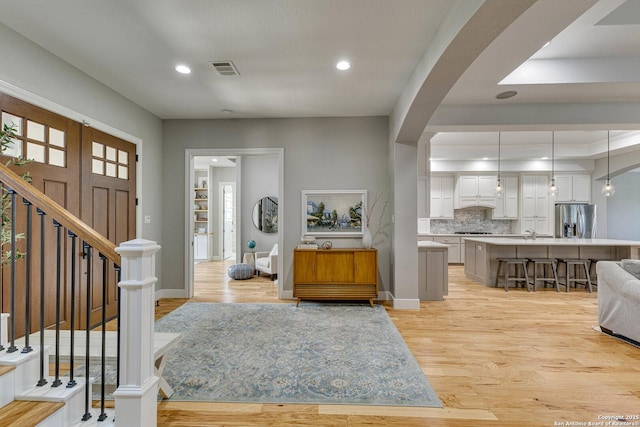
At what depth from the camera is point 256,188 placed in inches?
276

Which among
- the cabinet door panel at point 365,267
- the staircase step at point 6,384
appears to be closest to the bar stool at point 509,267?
the cabinet door panel at point 365,267

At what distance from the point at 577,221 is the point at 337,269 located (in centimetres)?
679

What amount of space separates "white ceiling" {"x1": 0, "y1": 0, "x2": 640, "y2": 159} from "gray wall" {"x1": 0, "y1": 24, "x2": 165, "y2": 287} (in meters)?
0.12

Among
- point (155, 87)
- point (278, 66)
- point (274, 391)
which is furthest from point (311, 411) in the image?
point (155, 87)

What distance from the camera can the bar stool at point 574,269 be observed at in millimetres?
5250

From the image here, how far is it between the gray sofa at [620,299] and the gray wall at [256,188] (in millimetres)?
5576

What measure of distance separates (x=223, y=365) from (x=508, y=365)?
7.75ft

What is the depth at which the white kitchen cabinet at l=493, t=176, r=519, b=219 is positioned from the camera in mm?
7852

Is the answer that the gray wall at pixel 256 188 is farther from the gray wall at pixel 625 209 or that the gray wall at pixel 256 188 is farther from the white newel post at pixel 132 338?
the gray wall at pixel 625 209

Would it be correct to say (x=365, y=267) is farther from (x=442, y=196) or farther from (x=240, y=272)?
(x=442, y=196)

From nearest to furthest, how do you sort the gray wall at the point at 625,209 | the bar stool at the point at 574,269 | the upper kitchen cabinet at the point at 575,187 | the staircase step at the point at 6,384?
1. the staircase step at the point at 6,384
2. the bar stool at the point at 574,269
3. the upper kitchen cabinet at the point at 575,187
4. the gray wall at the point at 625,209

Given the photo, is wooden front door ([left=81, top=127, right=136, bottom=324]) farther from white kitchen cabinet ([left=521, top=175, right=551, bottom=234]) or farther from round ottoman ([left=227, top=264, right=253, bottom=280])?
white kitchen cabinet ([left=521, top=175, right=551, bottom=234])

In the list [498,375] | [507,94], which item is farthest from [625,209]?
[498,375]

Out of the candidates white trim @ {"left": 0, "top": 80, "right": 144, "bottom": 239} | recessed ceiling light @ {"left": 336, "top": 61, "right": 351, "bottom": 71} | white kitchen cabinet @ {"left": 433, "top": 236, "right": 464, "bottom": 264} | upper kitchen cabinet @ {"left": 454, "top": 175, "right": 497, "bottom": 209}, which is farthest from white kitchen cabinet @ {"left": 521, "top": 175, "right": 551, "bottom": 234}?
white trim @ {"left": 0, "top": 80, "right": 144, "bottom": 239}
